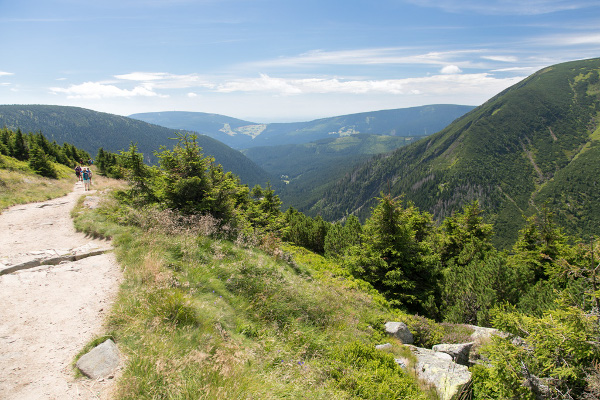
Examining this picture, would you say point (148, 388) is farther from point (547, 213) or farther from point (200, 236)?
point (547, 213)

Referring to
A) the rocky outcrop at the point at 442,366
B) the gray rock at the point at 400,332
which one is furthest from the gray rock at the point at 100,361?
the gray rock at the point at 400,332

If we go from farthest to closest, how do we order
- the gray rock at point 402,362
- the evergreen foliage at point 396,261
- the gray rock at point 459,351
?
the evergreen foliage at point 396,261 < the gray rock at point 459,351 < the gray rock at point 402,362

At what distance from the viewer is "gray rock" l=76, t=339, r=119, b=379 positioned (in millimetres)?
3947

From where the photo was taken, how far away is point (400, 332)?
8828mm

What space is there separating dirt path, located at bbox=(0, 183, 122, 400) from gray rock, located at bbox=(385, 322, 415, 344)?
7807mm

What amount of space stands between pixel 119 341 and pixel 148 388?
153 cm

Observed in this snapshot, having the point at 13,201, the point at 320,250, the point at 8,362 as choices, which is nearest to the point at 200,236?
the point at 8,362

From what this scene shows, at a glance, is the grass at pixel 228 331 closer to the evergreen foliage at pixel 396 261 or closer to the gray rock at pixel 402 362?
the gray rock at pixel 402 362

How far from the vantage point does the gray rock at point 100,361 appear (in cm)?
395

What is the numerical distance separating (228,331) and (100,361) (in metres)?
2.03

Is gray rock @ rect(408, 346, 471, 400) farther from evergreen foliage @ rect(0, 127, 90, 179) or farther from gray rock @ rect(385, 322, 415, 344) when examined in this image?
evergreen foliage @ rect(0, 127, 90, 179)

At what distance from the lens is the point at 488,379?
239 inches

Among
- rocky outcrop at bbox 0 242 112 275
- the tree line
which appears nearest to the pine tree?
the tree line

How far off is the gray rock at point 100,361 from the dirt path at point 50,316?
134 millimetres
